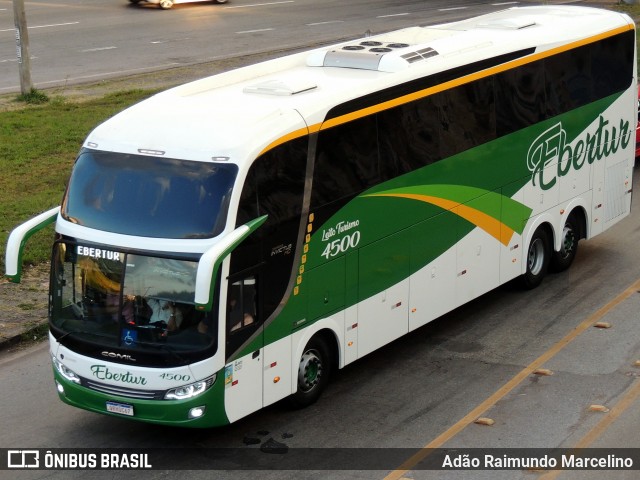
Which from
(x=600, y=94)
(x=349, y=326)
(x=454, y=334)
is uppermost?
(x=600, y=94)

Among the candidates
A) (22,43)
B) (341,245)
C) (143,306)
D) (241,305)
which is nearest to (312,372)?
(341,245)

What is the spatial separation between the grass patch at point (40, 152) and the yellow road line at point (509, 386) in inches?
299

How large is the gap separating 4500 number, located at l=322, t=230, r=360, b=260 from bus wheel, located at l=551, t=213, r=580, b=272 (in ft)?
17.2

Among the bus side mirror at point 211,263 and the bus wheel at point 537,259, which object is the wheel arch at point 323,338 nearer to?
the bus side mirror at point 211,263

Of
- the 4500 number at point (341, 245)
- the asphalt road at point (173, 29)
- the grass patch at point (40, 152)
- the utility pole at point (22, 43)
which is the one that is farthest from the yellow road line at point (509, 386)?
the asphalt road at point (173, 29)

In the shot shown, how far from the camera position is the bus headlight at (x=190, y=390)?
1093 cm

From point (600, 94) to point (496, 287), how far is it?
3.58 meters

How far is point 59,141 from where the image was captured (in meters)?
22.7

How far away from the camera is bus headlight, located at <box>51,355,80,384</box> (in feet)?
37.6

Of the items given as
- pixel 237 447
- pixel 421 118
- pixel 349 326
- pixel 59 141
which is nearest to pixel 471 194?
pixel 421 118

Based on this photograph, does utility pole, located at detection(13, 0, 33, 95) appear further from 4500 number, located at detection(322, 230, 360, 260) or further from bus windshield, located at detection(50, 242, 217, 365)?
bus windshield, located at detection(50, 242, 217, 365)

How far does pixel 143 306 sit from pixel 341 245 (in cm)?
253

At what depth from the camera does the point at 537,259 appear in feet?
54.5

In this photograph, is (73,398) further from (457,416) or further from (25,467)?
(457,416)
